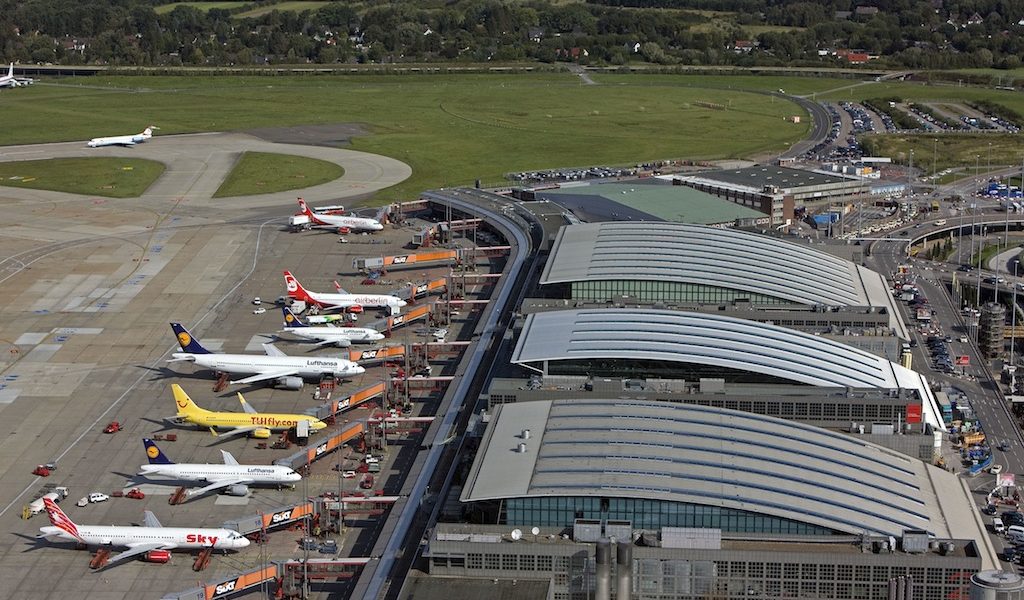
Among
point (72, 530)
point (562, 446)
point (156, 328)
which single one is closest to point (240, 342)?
point (156, 328)

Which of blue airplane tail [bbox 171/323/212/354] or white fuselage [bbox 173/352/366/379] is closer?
white fuselage [bbox 173/352/366/379]

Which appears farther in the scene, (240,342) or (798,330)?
(240,342)

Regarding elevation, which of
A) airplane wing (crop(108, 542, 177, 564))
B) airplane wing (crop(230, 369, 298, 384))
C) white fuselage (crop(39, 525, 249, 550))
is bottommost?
airplane wing (crop(108, 542, 177, 564))

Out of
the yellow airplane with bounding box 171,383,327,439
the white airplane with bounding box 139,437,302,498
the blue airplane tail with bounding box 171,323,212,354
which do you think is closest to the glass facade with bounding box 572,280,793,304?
the yellow airplane with bounding box 171,383,327,439

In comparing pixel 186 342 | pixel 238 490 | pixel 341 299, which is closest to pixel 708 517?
pixel 238 490

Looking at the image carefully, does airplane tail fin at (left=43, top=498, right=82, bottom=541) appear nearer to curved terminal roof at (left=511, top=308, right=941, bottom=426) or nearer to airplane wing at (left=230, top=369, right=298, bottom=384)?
airplane wing at (left=230, top=369, right=298, bottom=384)

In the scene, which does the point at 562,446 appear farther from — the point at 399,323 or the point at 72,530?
the point at 399,323

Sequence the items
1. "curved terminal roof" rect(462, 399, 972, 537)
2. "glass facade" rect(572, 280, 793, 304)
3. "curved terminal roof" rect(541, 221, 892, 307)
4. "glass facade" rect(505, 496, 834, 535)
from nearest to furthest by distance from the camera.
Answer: "glass facade" rect(505, 496, 834, 535) < "curved terminal roof" rect(462, 399, 972, 537) < "glass facade" rect(572, 280, 793, 304) < "curved terminal roof" rect(541, 221, 892, 307)
